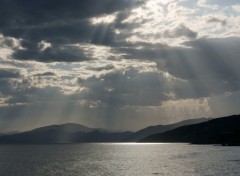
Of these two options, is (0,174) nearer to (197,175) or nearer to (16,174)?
(16,174)

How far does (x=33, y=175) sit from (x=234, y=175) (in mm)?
67928

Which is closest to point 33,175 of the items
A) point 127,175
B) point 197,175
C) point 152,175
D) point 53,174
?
point 53,174

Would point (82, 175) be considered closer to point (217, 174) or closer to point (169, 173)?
point (169, 173)

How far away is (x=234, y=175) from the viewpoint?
117 m

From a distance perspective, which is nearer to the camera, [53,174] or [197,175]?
[197,175]

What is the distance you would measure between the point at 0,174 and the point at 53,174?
19115 mm

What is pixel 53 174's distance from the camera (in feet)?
433

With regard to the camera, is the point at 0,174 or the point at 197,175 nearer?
the point at 197,175

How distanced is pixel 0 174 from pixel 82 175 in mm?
30044

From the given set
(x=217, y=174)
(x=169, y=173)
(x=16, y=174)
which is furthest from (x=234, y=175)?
(x=16, y=174)

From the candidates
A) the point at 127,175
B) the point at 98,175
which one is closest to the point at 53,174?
the point at 98,175

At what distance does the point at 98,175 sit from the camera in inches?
5118

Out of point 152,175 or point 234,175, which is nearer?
point 234,175

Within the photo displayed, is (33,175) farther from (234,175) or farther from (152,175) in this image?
(234,175)
